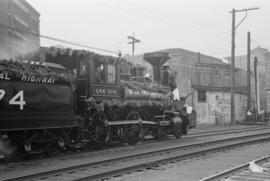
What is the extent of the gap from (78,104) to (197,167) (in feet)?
17.5

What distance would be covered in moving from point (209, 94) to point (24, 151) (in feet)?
82.5

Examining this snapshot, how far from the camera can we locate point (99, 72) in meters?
15.1

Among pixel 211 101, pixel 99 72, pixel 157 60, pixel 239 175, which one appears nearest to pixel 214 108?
pixel 211 101

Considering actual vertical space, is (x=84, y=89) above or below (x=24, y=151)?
above

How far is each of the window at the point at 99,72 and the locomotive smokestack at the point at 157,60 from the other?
4.99 meters

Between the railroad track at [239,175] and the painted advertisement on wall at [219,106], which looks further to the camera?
the painted advertisement on wall at [219,106]

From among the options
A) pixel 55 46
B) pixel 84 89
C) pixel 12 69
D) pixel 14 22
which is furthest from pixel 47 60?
pixel 14 22

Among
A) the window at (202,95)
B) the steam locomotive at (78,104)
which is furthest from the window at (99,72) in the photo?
the window at (202,95)

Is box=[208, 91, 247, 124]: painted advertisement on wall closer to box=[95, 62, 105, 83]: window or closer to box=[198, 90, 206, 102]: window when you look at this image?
box=[198, 90, 206, 102]: window

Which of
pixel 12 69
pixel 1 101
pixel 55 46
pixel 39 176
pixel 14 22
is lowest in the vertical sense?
pixel 39 176

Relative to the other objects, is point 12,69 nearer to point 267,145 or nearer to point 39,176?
point 39,176

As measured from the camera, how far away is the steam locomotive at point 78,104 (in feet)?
38.1

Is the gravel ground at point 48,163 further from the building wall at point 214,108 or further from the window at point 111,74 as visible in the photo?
the building wall at point 214,108

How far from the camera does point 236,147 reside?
51.0 feet
